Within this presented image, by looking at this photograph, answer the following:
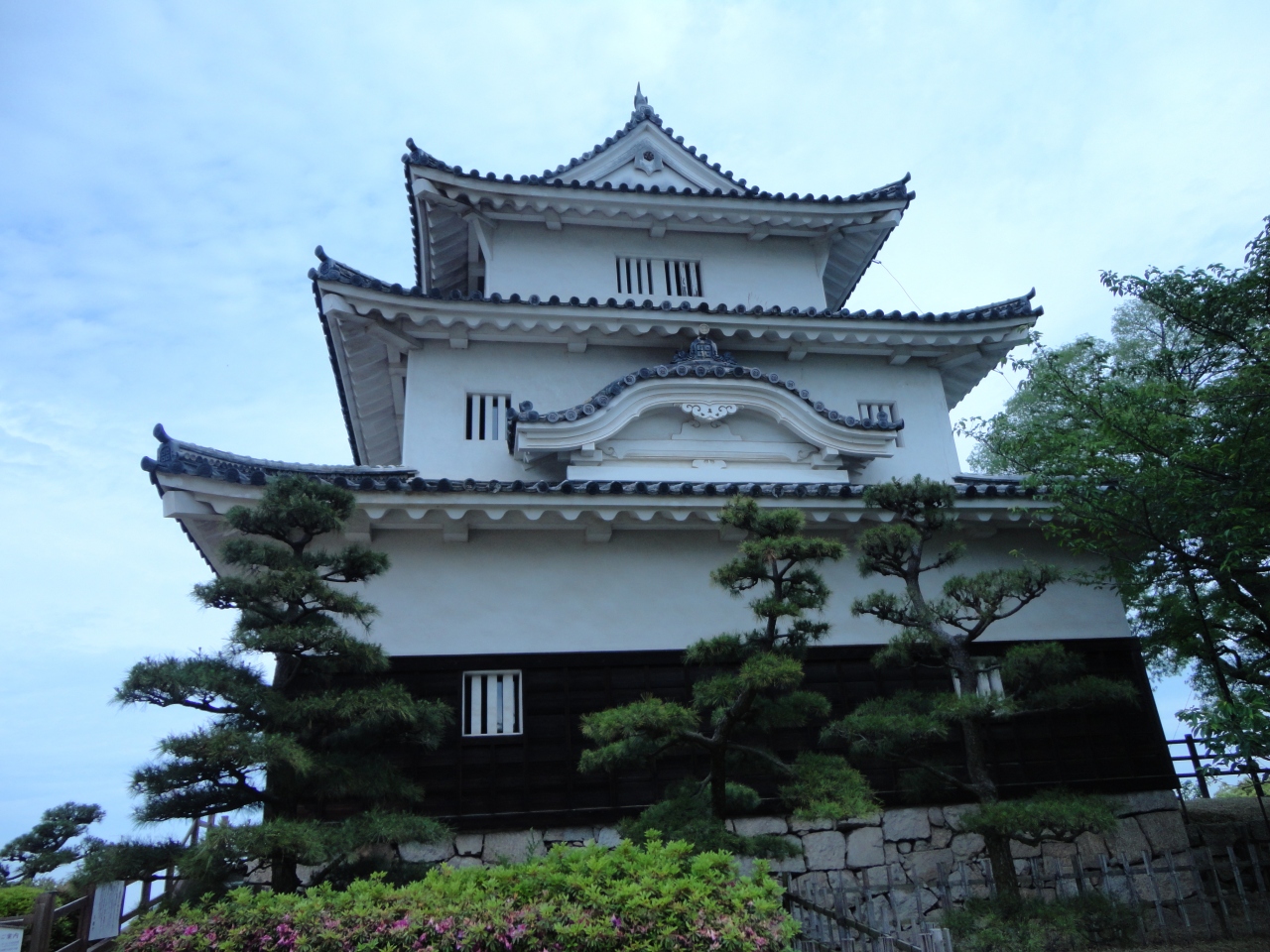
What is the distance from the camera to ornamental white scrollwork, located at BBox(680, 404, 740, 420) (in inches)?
477

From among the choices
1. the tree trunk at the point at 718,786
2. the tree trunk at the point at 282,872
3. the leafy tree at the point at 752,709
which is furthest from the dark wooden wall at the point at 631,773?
the tree trunk at the point at 282,872

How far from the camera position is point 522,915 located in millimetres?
5172

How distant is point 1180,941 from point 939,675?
3378 mm

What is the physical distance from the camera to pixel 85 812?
10656 millimetres

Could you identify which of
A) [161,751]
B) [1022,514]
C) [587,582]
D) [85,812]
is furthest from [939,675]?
[85,812]

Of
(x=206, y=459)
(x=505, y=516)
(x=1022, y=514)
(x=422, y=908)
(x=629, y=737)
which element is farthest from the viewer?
(x=1022, y=514)

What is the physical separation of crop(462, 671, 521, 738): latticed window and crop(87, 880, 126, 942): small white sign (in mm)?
3526

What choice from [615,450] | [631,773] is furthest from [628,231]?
[631,773]

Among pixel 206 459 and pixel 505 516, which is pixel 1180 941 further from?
pixel 206 459

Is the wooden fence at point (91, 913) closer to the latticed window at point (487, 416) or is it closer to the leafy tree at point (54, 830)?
the leafy tree at point (54, 830)

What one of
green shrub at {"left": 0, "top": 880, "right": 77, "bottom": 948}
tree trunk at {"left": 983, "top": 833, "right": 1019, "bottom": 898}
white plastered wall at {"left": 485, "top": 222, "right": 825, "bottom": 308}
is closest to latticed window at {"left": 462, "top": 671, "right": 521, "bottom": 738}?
tree trunk at {"left": 983, "top": 833, "right": 1019, "bottom": 898}

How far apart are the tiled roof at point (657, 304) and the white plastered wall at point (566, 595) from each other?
13.3ft

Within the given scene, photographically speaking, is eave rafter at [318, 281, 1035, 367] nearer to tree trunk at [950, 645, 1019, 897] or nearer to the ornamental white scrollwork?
the ornamental white scrollwork

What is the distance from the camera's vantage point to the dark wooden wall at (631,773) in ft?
30.6
